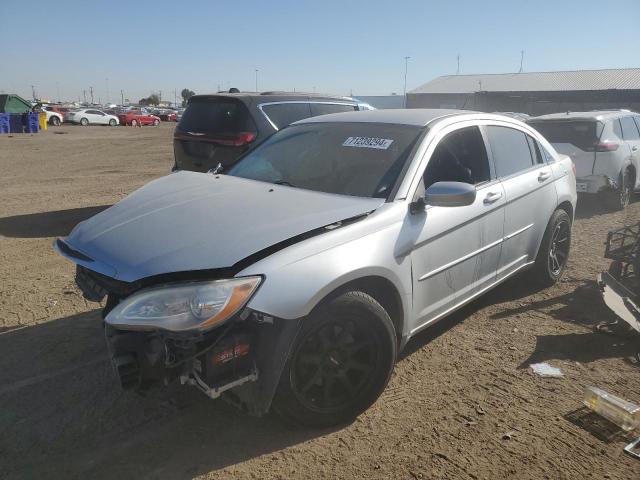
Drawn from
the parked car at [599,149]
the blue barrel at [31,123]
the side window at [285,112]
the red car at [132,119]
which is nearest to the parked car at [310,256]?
the side window at [285,112]

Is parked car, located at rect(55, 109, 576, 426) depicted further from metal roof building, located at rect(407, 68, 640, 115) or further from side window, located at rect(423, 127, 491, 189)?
metal roof building, located at rect(407, 68, 640, 115)

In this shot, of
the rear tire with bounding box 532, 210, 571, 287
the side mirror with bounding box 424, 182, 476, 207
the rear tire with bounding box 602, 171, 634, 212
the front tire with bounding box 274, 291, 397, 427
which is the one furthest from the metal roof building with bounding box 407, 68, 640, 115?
the front tire with bounding box 274, 291, 397, 427

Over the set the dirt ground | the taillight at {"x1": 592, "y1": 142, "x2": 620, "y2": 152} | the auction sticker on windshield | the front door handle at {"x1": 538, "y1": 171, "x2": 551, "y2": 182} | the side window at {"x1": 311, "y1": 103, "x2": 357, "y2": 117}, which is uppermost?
the side window at {"x1": 311, "y1": 103, "x2": 357, "y2": 117}

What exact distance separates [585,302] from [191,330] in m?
3.82

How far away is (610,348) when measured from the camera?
3.75 meters

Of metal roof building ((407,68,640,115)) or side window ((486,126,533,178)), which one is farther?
metal roof building ((407,68,640,115))

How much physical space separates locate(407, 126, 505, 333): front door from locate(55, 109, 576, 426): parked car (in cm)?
1

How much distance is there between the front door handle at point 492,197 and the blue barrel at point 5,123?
3285 cm

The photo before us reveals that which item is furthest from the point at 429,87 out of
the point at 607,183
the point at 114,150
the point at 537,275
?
the point at 537,275

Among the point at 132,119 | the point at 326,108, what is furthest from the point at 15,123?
the point at 326,108

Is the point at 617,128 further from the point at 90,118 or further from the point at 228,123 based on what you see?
the point at 90,118

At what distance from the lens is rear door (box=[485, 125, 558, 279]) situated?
4.04m

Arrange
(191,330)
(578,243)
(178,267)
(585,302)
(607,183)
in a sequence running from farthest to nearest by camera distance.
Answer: (607,183) → (578,243) → (585,302) → (178,267) → (191,330)

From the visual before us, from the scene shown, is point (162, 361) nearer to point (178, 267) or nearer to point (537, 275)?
point (178, 267)
